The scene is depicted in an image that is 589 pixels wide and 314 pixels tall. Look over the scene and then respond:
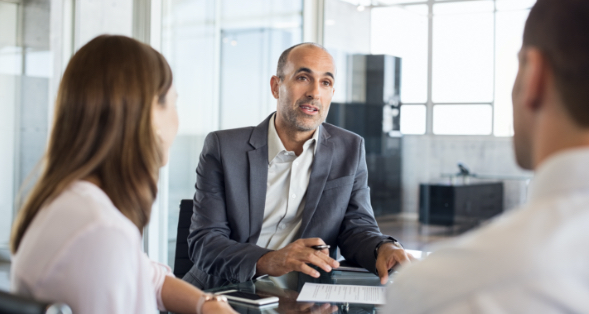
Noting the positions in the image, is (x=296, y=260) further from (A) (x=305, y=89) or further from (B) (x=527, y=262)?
(B) (x=527, y=262)

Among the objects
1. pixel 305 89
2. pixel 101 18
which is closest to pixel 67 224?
pixel 305 89

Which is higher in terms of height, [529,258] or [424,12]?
[424,12]

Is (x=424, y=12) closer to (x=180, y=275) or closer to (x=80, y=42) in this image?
(x=80, y=42)

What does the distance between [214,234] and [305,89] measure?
79 centimetres

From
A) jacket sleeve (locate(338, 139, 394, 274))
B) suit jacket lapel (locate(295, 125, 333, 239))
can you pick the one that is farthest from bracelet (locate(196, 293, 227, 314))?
suit jacket lapel (locate(295, 125, 333, 239))

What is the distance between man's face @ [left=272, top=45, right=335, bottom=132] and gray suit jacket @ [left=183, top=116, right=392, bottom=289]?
4.1 inches

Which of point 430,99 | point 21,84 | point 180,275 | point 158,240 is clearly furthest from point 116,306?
point 430,99

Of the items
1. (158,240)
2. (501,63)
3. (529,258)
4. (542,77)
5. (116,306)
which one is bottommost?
(158,240)

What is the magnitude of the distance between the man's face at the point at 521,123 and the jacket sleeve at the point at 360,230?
46.6 inches

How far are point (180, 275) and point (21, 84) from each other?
5.56 feet

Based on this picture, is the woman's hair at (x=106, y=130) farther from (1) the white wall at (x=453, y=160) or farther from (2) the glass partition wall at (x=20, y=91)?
(1) the white wall at (x=453, y=160)

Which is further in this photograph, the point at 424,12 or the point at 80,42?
the point at 424,12

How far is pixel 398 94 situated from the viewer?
Answer: 3951mm

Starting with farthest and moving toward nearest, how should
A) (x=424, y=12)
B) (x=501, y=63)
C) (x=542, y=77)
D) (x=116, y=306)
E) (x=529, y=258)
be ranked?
(x=424, y=12) → (x=501, y=63) → (x=116, y=306) → (x=542, y=77) → (x=529, y=258)
